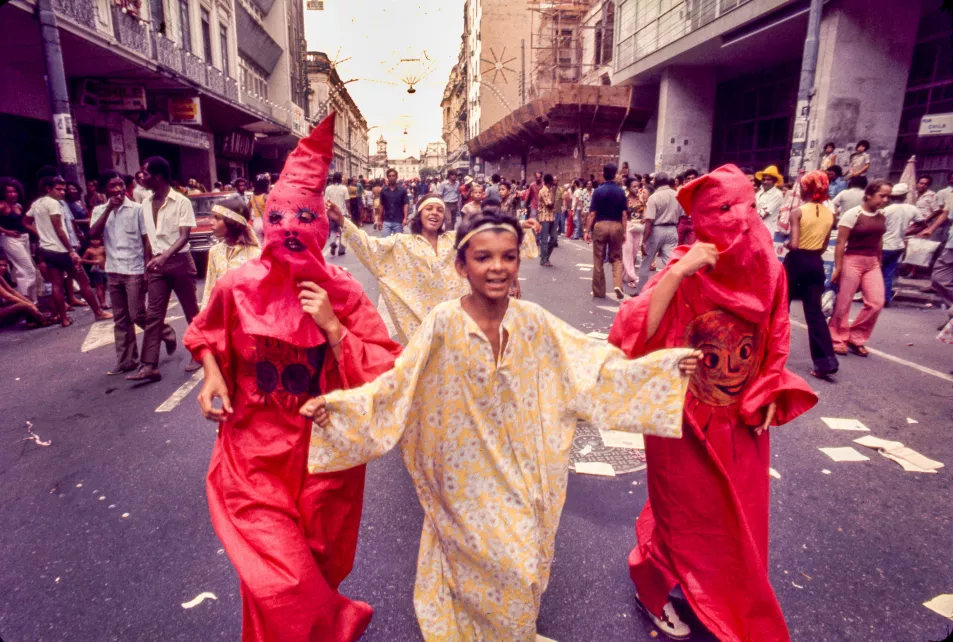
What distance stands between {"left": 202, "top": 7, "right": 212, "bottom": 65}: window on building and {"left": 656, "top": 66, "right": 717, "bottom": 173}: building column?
18935mm

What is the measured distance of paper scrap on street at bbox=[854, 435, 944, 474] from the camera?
3975 millimetres

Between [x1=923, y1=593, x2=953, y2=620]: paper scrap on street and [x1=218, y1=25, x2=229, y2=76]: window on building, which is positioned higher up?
[x1=218, y1=25, x2=229, y2=76]: window on building

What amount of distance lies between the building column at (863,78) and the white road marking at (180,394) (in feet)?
46.7

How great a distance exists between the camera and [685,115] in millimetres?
21578

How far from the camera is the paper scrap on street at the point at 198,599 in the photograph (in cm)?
263

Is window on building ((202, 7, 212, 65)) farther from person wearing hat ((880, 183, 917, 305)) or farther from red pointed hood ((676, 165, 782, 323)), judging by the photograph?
red pointed hood ((676, 165, 782, 323))

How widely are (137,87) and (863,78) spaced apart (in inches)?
721

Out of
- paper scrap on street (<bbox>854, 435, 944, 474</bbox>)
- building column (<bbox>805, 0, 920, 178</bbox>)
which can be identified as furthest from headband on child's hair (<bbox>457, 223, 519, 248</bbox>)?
building column (<bbox>805, 0, 920, 178</bbox>)

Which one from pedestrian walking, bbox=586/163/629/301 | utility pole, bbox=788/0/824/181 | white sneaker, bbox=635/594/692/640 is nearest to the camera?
white sneaker, bbox=635/594/692/640

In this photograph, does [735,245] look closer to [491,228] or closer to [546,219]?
[491,228]

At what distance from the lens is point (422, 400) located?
2164mm

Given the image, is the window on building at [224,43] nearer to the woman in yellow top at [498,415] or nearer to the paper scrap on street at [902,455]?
the paper scrap on street at [902,455]

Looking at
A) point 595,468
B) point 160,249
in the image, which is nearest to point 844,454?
point 595,468

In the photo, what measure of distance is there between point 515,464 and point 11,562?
2.78m
